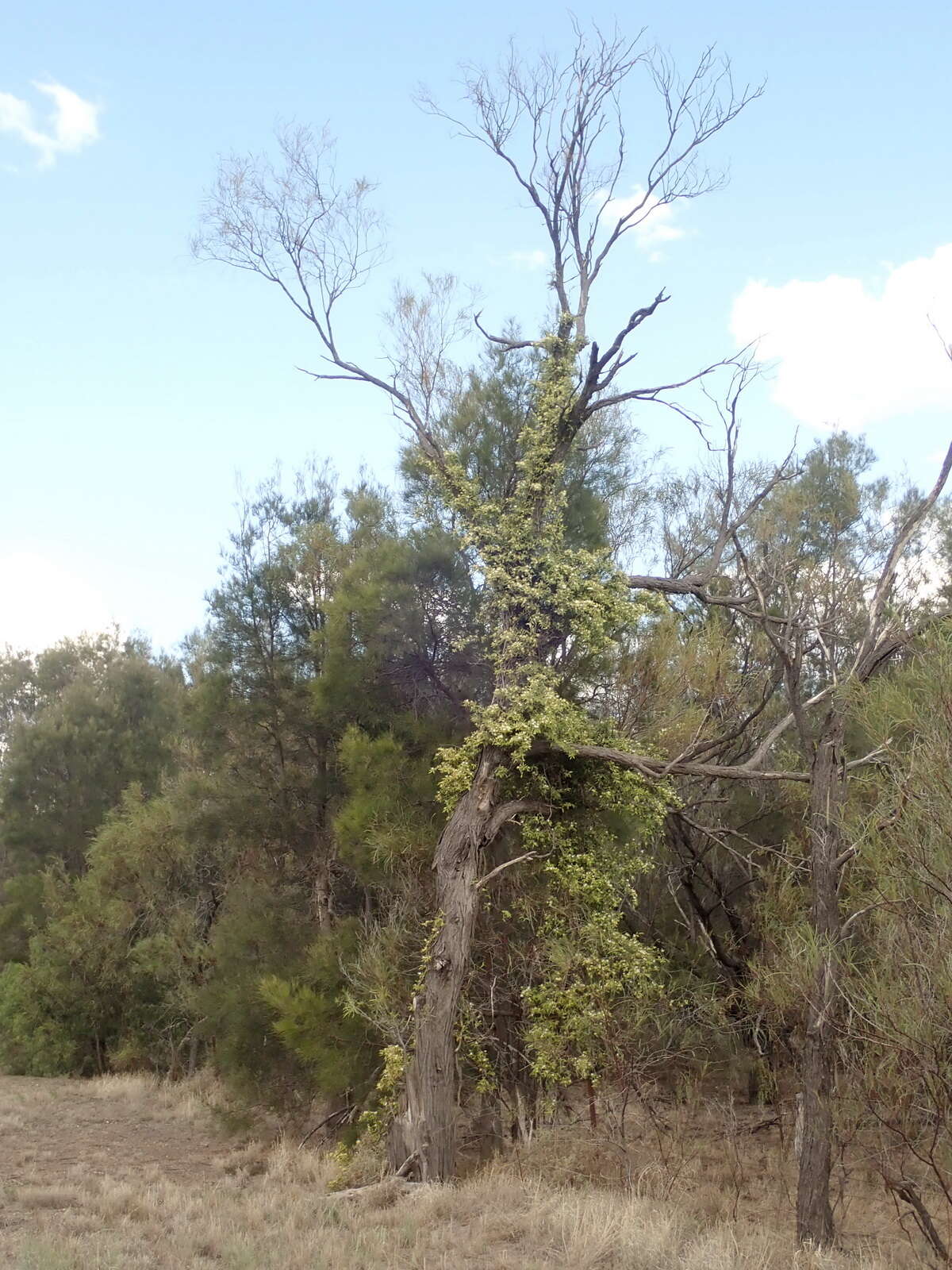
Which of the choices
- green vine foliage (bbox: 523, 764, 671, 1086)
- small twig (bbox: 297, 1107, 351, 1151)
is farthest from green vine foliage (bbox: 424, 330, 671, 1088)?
small twig (bbox: 297, 1107, 351, 1151)

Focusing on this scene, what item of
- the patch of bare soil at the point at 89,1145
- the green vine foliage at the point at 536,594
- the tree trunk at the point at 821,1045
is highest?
the green vine foliage at the point at 536,594

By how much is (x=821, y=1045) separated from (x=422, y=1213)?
3200 mm

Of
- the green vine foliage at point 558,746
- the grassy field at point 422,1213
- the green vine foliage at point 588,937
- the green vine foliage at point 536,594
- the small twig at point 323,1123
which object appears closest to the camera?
the grassy field at point 422,1213

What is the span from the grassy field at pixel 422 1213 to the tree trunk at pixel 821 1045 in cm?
31

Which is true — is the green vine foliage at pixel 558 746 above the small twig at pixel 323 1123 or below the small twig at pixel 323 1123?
above

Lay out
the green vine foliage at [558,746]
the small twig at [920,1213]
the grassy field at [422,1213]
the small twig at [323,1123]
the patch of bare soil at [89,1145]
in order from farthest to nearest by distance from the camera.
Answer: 1. the small twig at [323,1123]
2. the green vine foliage at [558,746]
3. the patch of bare soil at [89,1145]
4. the small twig at [920,1213]
5. the grassy field at [422,1213]

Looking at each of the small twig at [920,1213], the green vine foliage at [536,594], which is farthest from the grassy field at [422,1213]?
the green vine foliage at [536,594]

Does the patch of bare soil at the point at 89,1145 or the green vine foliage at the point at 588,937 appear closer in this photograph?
the patch of bare soil at the point at 89,1145

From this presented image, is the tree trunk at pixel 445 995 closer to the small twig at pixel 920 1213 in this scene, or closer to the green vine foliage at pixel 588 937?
the green vine foliage at pixel 588 937

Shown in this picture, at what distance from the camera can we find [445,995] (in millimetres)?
10297

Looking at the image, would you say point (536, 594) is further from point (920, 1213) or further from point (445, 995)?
point (920, 1213)

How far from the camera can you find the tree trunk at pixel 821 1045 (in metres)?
7.74

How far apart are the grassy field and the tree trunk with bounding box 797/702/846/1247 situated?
0.31 m

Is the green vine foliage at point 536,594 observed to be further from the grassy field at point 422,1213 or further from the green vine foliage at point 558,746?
the grassy field at point 422,1213
